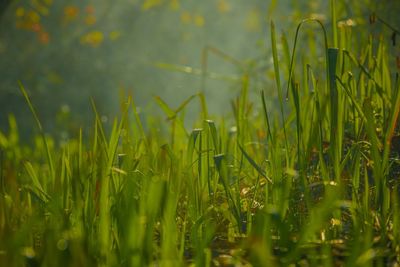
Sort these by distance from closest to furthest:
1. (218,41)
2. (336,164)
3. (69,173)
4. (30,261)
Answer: (30,261), (336,164), (69,173), (218,41)

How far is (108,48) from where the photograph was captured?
13.3 m

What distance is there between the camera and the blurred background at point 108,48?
956 centimetres

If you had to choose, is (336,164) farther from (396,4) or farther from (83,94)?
(83,94)

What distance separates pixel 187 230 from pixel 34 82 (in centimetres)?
848

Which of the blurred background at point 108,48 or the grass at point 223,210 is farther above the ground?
the blurred background at point 108,48

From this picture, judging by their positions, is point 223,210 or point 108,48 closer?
point 223,210

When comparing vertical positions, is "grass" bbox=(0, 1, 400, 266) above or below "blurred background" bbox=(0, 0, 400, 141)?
below

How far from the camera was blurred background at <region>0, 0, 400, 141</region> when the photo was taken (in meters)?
9.56

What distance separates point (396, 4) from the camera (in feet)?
11.1

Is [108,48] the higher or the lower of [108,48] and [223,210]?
the higher

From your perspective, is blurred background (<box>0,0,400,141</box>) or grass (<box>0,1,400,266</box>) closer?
grass (<box>0,1,400,266</box>)

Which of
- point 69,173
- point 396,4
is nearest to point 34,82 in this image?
point 396,4

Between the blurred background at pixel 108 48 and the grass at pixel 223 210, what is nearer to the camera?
the grass at pixel 223 210

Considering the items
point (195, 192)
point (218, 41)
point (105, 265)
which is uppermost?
point (218, 41)
